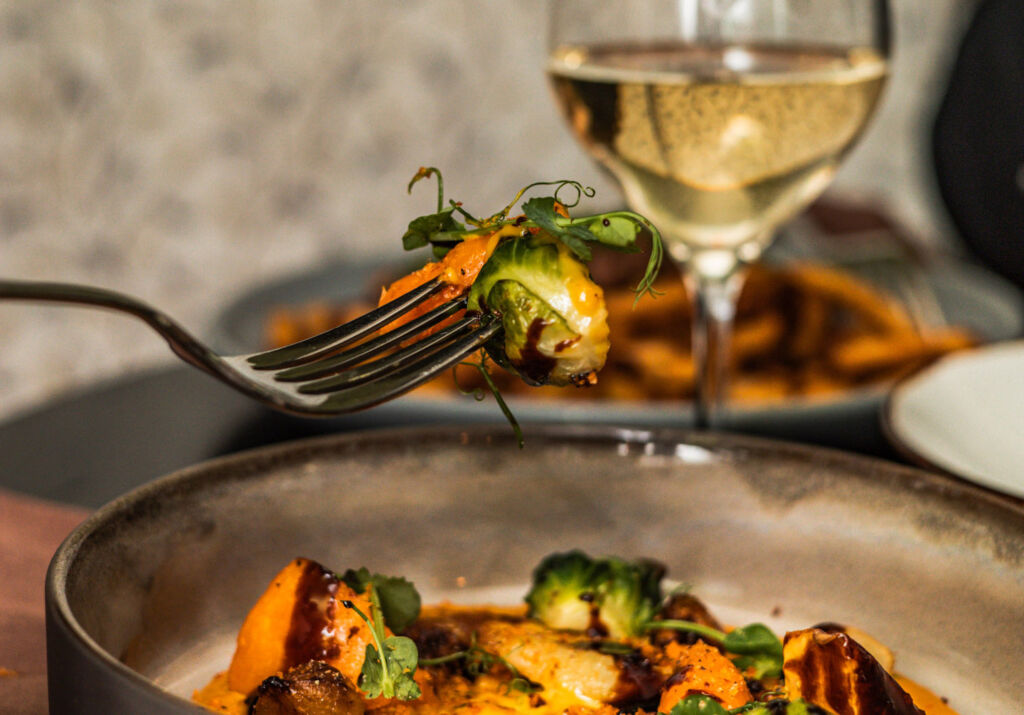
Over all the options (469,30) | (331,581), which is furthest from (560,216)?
(469,30)

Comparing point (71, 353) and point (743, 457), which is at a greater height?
point (743, 457)

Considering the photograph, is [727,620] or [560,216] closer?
[560,216]

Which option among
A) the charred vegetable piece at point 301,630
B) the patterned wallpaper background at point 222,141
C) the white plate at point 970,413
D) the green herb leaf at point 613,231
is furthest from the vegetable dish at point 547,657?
the patterned wallpaper background at point 222,141

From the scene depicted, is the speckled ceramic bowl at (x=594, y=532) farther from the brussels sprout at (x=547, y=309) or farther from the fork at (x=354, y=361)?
the brussels sprout at (x=547, y=309)

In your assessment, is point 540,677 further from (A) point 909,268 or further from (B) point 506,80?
(B) point 506,80

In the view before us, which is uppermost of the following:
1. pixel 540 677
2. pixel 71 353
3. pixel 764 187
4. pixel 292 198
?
pixel 764 187

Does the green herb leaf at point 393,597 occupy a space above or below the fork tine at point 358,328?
below
